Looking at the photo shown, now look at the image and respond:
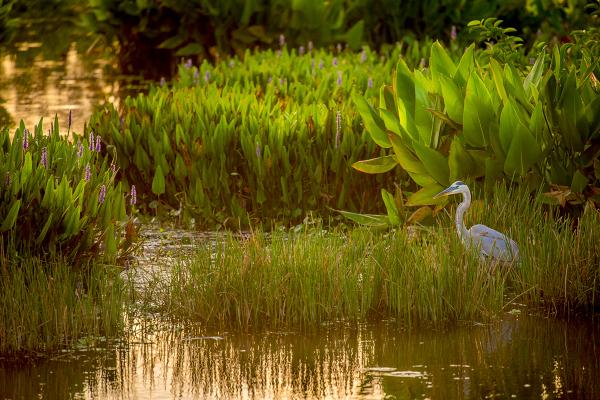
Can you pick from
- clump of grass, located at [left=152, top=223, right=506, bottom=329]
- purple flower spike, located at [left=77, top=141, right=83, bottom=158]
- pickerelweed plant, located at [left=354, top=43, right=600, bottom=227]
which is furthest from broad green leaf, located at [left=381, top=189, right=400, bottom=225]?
purple flower spike, located at [left=77, top=141, right=83, bottom=158]

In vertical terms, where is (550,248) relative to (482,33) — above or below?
below

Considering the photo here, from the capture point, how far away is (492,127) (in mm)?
8961

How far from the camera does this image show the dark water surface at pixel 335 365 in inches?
249

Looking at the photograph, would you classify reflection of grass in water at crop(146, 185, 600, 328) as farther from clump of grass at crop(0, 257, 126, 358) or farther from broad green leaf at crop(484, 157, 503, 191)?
broad green leaf at crop(484, 157, 503, 191)

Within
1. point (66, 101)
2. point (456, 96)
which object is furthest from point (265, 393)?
point (66, 101)

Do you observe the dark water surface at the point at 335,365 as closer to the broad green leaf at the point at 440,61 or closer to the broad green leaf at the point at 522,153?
the broad green leaf at the point at 522,153

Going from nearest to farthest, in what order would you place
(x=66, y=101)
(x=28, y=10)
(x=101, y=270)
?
(x=101, y=270)
(x=66, y=101)
(x=28, y=10)

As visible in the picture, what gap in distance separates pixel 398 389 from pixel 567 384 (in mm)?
795

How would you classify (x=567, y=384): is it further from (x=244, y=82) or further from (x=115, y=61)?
(x=115, y=61)

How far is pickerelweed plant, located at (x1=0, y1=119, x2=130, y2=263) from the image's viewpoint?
779 centimetres

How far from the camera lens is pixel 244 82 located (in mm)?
13070

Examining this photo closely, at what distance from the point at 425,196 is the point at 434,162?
284mm

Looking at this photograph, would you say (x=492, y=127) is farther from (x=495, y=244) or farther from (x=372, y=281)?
(x=372, y=281)

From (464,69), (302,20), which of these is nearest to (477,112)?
(464,69)
